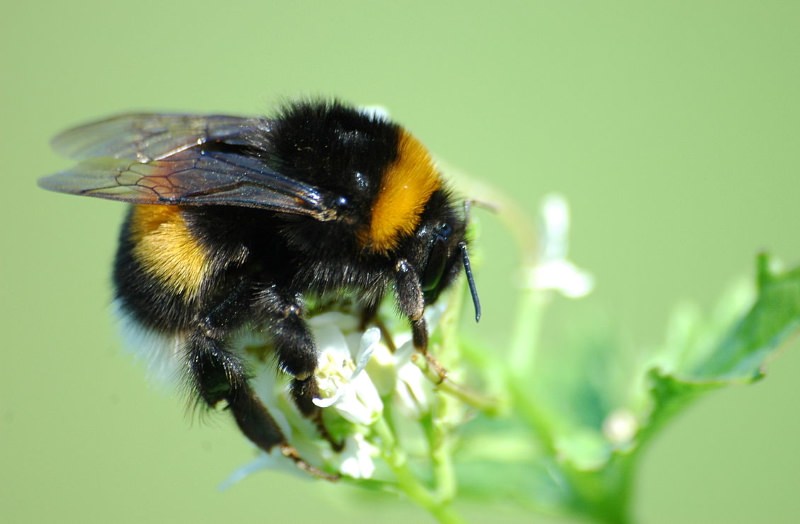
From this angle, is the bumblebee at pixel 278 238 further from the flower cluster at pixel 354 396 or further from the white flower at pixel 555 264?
the white flower at pixel 555 264

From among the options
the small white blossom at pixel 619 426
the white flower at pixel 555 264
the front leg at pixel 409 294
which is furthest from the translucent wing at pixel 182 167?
the small white blossom at pixel 619 426

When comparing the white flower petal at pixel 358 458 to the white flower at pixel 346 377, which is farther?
the white flower petal at pixel 358 458

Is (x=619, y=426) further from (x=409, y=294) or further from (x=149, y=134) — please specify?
(x=149, y=134)

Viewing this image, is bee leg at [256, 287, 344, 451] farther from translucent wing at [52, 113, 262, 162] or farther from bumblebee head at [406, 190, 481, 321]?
translucent wing at [52, 113, 262, 162]

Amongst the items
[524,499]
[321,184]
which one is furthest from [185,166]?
[524,499]

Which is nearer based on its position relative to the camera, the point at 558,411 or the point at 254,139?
the point at 254,139

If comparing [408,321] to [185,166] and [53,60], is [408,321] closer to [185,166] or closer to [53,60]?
[185,166]
